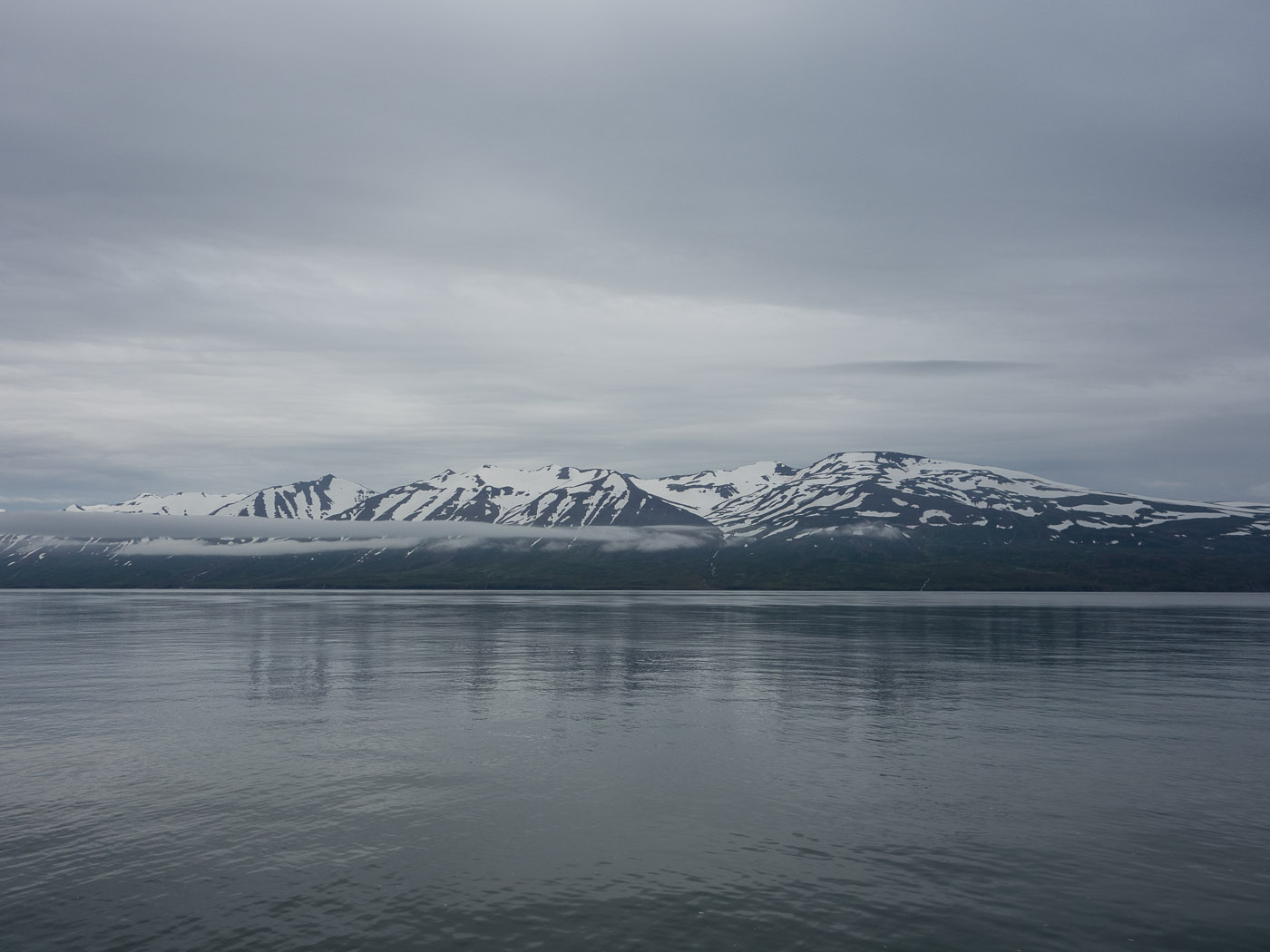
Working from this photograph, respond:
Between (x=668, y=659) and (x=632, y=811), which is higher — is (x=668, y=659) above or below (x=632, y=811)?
below

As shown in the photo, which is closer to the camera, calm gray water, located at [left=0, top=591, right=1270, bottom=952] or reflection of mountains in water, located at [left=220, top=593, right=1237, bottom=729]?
calm gray water, located at [left=0, top=591, right=1270, bottom=952]

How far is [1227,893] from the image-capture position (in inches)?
1060

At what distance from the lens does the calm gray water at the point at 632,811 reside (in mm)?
24984

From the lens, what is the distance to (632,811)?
1396 inches

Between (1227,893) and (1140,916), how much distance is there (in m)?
3.85

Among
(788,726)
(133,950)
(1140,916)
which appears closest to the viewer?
(133,950)

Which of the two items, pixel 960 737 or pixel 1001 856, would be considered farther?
pixel 960 737

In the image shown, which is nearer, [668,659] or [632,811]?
[632,811]

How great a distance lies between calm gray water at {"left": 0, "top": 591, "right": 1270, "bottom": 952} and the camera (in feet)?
82.0

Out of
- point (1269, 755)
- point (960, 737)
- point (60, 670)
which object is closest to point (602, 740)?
point (960, 737)

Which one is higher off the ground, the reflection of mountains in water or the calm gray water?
the calm gray water

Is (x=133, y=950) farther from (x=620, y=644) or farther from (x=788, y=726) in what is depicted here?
(x=620, y=644)

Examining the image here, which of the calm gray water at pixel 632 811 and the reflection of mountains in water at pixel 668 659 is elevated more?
the calm gray water at pixel 632 811

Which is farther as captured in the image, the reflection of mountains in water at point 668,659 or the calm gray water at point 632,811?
the reflection of mountains in water at point 668,659
